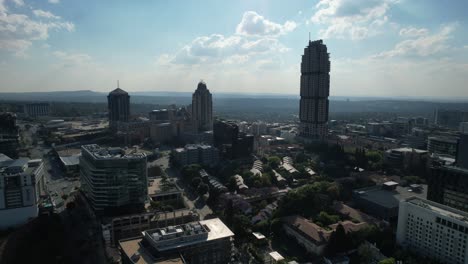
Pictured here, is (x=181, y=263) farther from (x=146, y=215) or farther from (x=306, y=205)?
(x=306, y=205)

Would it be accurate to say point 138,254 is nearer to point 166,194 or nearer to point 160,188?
point 166,194

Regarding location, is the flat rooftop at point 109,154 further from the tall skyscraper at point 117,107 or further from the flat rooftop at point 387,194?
the tall skyscraper at point 117,107

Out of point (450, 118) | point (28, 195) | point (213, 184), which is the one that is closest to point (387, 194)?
point (213, 184)

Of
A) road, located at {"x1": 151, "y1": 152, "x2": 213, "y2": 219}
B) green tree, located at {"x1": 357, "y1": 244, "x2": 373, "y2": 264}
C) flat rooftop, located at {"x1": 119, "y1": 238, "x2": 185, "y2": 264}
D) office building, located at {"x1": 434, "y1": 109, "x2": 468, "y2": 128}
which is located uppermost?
office building, located at {"x1": 434, "y1": 109, "x2": 468, "y2": 128}

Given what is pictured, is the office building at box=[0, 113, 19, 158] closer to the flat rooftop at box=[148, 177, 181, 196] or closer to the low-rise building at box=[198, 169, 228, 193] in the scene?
the flat rooftop at box=[148, 177, 181, 196]

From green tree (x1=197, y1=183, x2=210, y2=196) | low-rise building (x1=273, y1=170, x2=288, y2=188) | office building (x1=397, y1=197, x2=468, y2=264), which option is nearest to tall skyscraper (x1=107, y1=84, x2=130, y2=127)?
green tree (x1=197, y1=183, x2=210, y2=196)

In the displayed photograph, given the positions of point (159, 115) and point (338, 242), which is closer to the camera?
point (338, 242)
